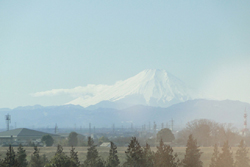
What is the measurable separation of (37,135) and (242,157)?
487ft

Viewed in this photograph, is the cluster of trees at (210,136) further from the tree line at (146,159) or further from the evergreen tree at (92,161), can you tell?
the evergreen tree at (92,161)

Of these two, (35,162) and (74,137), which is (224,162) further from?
(74,137)

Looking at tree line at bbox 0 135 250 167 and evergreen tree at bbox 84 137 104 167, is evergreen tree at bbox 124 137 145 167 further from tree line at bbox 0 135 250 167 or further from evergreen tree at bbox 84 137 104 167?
evergreen tree at bbox 84 137 104 167

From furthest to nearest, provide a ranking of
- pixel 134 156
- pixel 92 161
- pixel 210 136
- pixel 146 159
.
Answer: pixel 210 136 → pixel 92 161 → pixel 146 159 → pixel 134 156

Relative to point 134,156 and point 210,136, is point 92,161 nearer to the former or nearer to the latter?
point 134,156

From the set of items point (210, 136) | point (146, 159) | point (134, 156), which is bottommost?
point (146, 159)

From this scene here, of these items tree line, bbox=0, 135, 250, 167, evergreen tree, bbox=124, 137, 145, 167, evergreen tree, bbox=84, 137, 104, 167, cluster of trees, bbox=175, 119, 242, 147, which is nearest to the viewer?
tree line, bbox=0, 135, 250, 167

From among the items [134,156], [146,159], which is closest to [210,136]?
[146,159]

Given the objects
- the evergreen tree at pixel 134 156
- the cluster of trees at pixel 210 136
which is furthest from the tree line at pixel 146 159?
the cluster of trees at pixel 210 136

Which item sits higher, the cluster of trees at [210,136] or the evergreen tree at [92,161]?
the cluster of trees at [210,136]

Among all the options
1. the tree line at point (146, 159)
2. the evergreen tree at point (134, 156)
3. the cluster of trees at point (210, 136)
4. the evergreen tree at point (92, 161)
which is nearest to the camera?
the tree line at point (146, 159)

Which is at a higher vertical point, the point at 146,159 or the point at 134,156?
the point at 134,156

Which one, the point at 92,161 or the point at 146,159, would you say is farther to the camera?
the point at 92,161

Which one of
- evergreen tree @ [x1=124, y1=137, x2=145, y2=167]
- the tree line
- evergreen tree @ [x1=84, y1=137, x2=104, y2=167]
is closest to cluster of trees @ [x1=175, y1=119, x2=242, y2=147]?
the tree line
